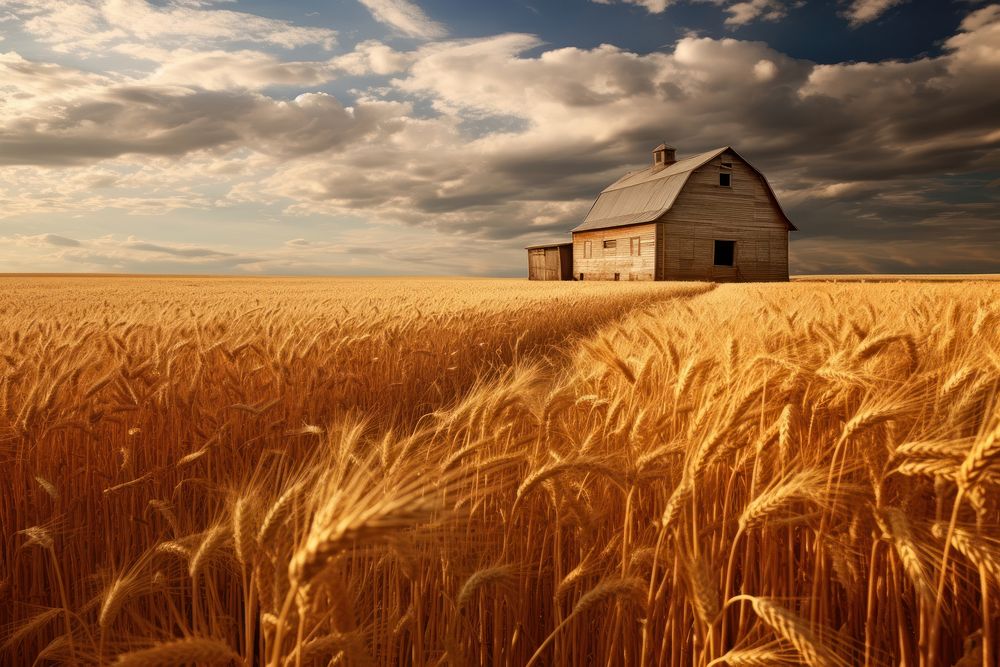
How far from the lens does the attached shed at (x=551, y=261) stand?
125 ft

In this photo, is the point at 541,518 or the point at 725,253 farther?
the point at 725,253

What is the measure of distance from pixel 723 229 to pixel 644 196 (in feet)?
15.2

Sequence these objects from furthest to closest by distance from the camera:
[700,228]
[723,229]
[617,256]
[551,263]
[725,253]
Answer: [551,263], [617,256], [725,253], [723,229], [700,228]

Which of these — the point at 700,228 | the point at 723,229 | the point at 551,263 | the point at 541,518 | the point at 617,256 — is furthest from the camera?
the point at 551,263

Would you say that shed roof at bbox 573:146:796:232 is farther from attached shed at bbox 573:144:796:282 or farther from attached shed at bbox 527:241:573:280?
attached shed at bbox 527:241:573:280

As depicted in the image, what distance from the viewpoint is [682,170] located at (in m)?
30.6

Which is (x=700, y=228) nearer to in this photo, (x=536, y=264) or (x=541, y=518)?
(x=536, y=264)

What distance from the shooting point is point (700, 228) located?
29.8 metres

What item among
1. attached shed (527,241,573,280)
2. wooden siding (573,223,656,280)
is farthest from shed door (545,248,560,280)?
wooden siding (573,223,656,280)

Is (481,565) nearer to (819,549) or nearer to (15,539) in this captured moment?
(819,549)

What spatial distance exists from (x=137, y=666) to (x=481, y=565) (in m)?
1.02

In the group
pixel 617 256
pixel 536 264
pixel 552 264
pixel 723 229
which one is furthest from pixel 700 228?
pixel 536 264

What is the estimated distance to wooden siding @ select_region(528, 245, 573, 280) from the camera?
125 feet

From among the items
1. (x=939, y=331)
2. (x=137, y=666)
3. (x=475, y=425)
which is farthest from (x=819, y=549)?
(x=939, y=331)
